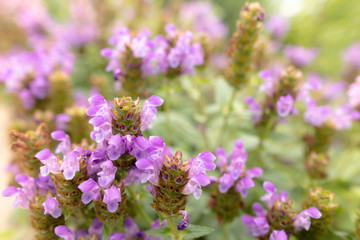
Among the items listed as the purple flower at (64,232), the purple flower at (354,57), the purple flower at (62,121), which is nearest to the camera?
the purple flower at (64,232)

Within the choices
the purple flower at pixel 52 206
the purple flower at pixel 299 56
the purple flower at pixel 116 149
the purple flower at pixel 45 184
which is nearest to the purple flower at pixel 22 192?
the purple flower at pixel 45 184

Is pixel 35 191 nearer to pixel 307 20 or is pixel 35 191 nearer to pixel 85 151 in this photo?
pixel 85 151

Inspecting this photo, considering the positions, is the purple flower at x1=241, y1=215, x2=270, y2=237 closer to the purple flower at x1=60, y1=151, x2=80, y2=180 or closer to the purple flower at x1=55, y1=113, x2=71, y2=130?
the purple flower at x1=60, y1=151, x2=80, y2=180

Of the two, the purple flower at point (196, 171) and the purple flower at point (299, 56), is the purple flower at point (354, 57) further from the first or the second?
the purple flower at point (196, 171)

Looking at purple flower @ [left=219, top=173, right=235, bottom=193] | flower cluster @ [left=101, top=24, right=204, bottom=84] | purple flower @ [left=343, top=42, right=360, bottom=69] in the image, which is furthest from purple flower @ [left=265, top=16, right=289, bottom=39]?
purple flower @ [left=219, top=173, right=235, bottom=193]

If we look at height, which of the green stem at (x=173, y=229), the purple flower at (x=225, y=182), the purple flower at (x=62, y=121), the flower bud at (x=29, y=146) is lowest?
the green stem at (x=173, y=229)

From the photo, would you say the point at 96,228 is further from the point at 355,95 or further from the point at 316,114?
the point at 355,95
